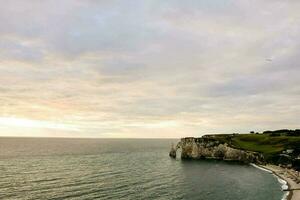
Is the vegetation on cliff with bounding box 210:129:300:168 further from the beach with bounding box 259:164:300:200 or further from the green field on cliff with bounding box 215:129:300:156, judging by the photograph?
the beach with bounding box 259:164:300:200

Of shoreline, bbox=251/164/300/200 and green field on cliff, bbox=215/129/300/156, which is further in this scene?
green field on cliff, bbox=215/129/300/156

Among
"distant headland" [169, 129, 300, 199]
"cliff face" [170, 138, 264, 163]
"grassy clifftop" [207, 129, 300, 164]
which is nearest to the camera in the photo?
"distant headland" [169, 129, 300, 199]

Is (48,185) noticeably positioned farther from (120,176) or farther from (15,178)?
(120,176)

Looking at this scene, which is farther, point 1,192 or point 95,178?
point 95,178

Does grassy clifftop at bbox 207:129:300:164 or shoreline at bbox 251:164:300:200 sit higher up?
grassy clifftop at bbox 207:129:300:164

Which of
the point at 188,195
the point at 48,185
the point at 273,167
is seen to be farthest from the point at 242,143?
the point at 48,185

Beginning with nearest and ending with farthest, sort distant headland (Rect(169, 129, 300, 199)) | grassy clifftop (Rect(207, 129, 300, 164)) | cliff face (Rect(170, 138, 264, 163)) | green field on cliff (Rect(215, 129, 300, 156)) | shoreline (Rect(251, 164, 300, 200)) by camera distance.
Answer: shoreline (Rect(251, 164, 300, 200))
distant headland (Rect(169, 129, 300, 199))
grassy clifftop (Rect(207, 129, 300, 164))
green field on cliff (Rect(215, 129, 300, 156))
cliff face (Rect(170, 138, 264, 163))

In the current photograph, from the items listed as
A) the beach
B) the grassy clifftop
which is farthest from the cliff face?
the beach

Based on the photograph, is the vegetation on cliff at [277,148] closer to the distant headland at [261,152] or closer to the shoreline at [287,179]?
the distant headland at [261,152]
